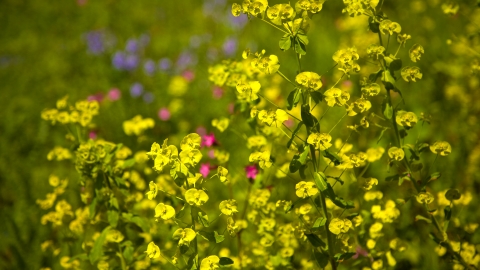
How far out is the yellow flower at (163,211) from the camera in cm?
114

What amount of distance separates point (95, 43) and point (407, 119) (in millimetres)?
3113

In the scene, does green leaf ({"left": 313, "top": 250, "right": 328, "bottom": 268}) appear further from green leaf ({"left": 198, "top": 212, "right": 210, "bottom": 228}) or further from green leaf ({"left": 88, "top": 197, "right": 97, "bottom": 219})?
green leaf ({"left": 88, "top": 197, "right": 97, "bottom": 219})

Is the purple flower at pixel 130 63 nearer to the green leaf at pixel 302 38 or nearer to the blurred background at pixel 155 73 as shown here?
the blurred background at pixel 155 73

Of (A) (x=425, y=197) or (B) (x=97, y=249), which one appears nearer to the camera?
(A) (x=425, y=197)

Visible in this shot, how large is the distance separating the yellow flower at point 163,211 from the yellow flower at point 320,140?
36 cm

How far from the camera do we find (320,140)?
117 centimetres

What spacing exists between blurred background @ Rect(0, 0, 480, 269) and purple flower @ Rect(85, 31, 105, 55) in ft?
0.04

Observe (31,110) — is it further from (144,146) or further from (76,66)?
(144,146)

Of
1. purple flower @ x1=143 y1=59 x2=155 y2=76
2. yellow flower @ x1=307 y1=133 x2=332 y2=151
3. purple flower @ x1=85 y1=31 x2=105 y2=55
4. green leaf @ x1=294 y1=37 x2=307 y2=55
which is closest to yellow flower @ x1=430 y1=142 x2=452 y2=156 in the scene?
yellow flower @ x1=307 y1=133 x2=332 y2=151

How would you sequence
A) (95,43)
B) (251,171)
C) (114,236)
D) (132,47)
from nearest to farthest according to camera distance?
(114,236) < (251,171) < (132,47) < (95,43)

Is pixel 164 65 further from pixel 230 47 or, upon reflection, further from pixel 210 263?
pixel 210 263

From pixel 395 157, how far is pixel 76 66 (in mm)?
3233

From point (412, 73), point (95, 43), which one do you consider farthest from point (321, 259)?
point (95, 43)

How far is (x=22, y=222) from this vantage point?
2.36 meters
